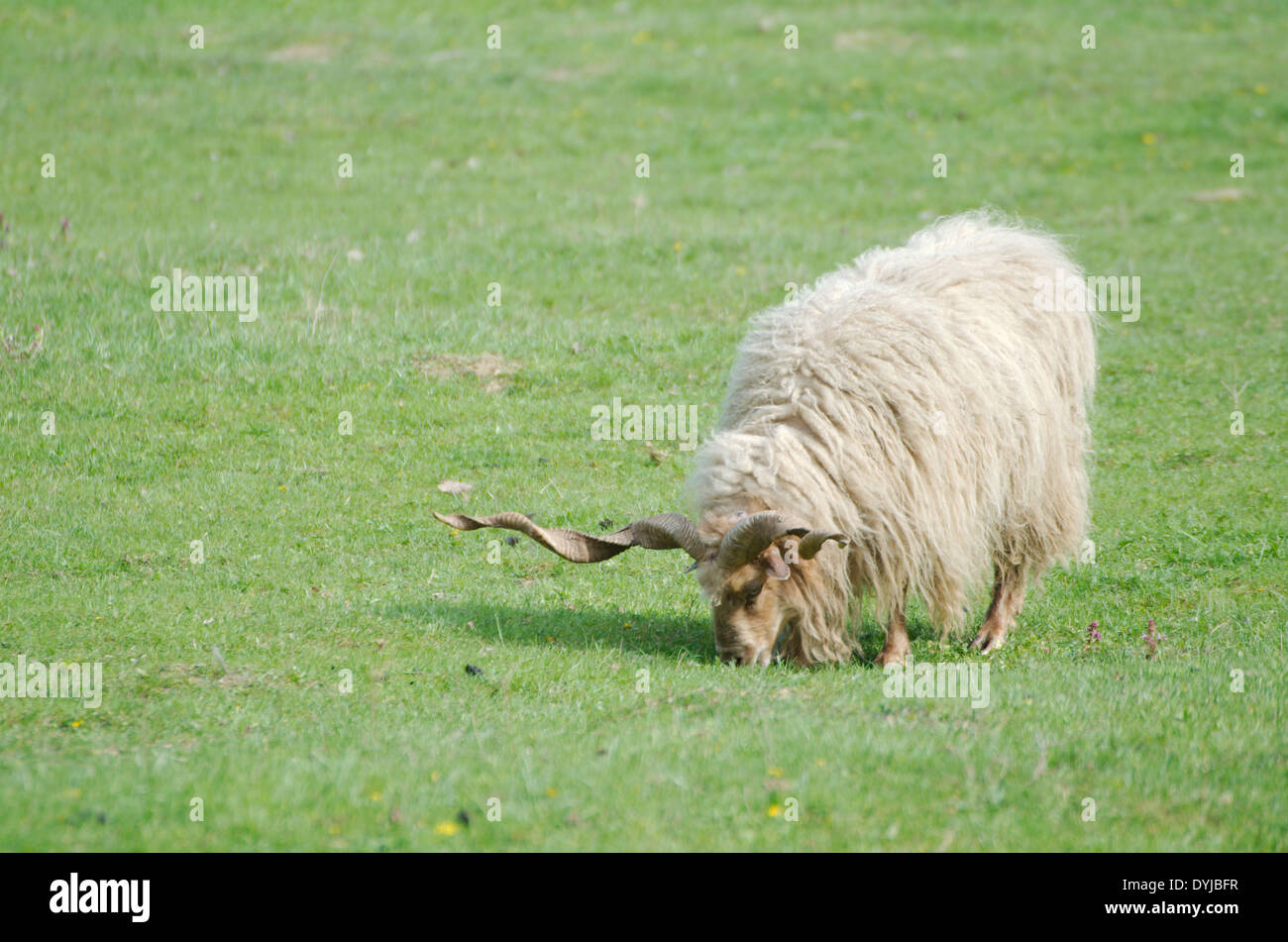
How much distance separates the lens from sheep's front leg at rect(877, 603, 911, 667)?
313 inches

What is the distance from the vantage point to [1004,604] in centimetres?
861

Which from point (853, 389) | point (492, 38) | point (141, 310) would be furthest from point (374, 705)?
point (492, 38)

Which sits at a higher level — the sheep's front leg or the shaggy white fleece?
the shaggy white fleece

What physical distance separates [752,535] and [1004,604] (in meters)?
2.47

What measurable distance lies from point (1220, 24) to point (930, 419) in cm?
2302

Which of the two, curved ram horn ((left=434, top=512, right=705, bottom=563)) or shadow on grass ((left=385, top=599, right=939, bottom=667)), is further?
shadow on grass ((left=385, top=599, right=939, bottom=667))

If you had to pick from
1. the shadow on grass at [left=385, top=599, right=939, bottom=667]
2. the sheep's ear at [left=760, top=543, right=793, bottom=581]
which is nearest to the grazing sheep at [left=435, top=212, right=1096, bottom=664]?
the sheep's ear at [left=760, top=543, right=793, bottom=581]

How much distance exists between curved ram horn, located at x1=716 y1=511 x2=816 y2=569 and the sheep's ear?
0.21 feet

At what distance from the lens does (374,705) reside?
21.9 feet

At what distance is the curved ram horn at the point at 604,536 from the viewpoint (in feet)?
24.1

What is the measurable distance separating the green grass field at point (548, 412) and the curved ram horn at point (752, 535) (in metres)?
0.66

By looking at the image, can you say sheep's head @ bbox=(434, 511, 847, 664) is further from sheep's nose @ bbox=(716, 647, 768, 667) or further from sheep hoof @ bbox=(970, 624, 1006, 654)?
sheep hoof @ bbox=(970, 624, 1006, 654)

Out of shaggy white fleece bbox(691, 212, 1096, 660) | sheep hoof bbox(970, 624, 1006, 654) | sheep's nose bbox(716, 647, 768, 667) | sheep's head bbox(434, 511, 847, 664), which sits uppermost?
shaggy white fleece bbox(691, 212, 1096, 660)
